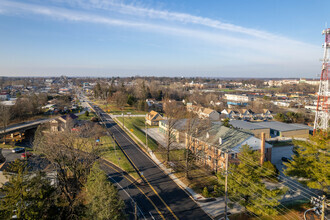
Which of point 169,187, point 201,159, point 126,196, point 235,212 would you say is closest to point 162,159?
point 201,159

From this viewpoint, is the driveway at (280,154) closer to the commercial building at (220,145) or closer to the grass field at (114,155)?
the commercial building at (220,145)

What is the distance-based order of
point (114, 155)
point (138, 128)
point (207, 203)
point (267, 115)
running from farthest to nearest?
point (267, 115), point (138, 128), point (114, 155), point (207, 203)

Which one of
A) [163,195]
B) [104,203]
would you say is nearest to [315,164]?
[163,195]

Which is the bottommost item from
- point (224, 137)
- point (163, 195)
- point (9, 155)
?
point (9, 155)

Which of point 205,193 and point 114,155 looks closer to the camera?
point 205,193

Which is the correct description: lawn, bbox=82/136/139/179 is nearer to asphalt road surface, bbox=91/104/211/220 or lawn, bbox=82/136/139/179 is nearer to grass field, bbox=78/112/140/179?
grass field, bbox=78/112/140/179

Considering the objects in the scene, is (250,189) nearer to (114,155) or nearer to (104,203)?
(104,203)

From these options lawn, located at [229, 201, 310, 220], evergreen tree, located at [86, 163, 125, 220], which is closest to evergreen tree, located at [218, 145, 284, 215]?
lawn, located at [229, 201, 310, 220]

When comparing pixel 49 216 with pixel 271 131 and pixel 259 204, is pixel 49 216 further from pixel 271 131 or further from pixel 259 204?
pixel 271 131
